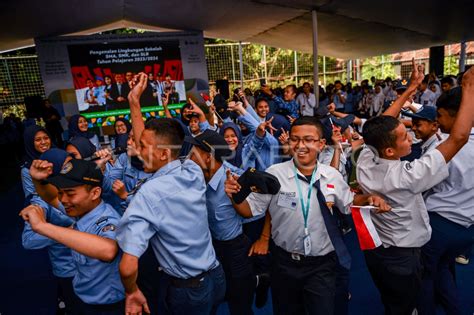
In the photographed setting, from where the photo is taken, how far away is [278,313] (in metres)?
1.96

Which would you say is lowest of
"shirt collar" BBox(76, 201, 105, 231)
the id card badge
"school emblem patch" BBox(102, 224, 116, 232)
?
the id card badge

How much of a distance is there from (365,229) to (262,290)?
4.44ft

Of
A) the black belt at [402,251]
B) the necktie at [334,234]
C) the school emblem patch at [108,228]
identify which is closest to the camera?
the school emblem patch at [108,228]

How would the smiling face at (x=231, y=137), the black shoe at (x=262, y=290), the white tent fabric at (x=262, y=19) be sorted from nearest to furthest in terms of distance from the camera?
the black shoe at (x=262, y=290) → the smiling face at (x=231, y=137) → the white tent fabric at (x=262, y=19)

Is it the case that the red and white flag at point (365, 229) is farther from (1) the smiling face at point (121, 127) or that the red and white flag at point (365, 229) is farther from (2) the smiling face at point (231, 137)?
(1) the smiling face at point (121, 127)

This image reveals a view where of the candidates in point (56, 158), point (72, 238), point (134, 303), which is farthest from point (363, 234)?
point (56, 158)

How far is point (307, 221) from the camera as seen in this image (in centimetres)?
179

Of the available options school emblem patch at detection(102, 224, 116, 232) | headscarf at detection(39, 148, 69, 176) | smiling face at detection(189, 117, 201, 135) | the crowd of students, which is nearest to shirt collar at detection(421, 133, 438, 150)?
the crowd of students

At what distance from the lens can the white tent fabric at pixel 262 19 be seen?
253 inches

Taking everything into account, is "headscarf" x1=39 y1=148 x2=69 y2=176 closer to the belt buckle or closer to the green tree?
the belt buckle

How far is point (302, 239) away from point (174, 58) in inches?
342

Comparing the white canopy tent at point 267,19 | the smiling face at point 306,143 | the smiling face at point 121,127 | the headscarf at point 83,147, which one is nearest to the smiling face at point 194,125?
the smiling face at point 121,127

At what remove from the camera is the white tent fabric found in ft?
21.1

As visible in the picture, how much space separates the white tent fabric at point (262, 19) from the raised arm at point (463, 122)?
549 centimetres
